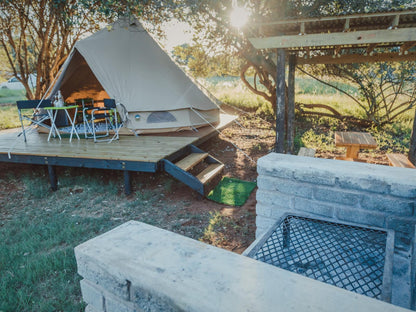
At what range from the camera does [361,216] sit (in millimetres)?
1910

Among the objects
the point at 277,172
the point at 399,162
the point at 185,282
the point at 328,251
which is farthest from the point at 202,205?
the point at 185,282

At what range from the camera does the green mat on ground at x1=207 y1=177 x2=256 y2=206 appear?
4.29 m

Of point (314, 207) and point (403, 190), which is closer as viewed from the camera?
point (403, 190)

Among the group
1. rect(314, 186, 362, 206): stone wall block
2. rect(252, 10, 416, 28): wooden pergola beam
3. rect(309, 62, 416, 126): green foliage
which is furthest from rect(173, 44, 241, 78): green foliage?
rect(314, 186, 362, 206): stone wall block

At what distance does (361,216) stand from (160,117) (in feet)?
16.1

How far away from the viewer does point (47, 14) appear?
841cm

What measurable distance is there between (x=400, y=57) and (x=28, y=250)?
24.1 feet

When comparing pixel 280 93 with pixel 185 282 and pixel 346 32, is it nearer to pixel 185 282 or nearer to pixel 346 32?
pixel 346 32

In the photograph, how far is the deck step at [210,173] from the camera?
14.1ft

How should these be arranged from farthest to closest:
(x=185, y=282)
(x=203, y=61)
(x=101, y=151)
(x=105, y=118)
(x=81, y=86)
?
(x=203, y=61), (x=81, y=86), (x=105, y=118), (x=101, y=151), (x=185, y=282)

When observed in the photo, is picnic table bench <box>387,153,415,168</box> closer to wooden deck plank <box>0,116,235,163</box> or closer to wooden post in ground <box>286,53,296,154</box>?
wooden post in ground <box>286,53,296,154</box>

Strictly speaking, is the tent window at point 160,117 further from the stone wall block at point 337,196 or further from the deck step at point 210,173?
the stone wall block at point 337,196

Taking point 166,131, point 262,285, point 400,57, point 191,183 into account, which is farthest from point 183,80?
point 262,285

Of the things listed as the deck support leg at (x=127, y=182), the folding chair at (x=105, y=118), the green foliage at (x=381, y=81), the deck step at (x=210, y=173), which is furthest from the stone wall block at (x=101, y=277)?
the green foliage at (x=381, y=81)
